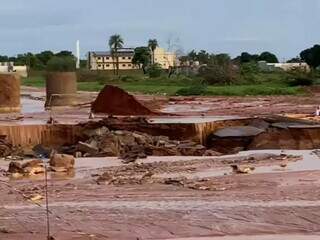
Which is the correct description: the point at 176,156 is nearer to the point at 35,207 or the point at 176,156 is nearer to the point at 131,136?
the point at 131,136

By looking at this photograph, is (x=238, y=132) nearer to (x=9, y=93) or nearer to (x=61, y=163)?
(x=61, y=163)

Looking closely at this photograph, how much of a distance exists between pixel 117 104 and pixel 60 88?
5729 millimetres

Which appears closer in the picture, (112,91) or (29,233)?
(29,233)

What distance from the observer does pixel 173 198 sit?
44.8ft

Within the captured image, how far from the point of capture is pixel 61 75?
36.9 metres

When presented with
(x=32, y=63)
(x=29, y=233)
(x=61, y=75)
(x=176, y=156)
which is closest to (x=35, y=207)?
(x=29, y=233)

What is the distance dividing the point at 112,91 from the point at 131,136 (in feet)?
33.8

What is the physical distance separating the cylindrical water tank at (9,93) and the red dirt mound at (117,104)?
13.4ft

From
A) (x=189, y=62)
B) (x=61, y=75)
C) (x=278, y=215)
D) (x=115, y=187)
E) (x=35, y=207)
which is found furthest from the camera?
(x=189, y=62)

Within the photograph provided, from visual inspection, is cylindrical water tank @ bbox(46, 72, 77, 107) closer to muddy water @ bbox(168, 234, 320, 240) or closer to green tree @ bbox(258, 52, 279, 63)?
muddy water @ bbox(168, 234, 320, 240)

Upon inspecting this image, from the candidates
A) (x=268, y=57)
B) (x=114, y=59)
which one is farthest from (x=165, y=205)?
(x=268, y=57)

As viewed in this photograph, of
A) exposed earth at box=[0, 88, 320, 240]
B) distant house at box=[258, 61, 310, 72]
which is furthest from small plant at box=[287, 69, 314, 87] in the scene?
exposed earth at box=[0, 88, 320, 240]

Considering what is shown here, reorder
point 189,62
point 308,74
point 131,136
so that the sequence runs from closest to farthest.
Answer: point 131,136 < point 308,74 < point 189,62

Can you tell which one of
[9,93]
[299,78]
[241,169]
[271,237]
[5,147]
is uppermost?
[9,93]
